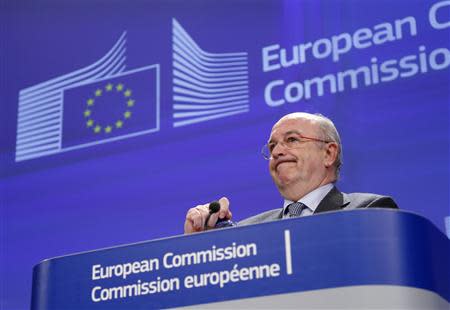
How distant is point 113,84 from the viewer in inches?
150

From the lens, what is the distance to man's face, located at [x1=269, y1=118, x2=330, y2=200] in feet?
7.93

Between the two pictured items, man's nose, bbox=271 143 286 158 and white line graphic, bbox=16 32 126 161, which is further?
white line graphic, bbox=16 32 126 161

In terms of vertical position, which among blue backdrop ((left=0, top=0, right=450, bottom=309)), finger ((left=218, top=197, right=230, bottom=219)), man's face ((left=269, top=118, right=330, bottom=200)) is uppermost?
blue backdrop ((left=0, top=0, right=450, bottom=309))

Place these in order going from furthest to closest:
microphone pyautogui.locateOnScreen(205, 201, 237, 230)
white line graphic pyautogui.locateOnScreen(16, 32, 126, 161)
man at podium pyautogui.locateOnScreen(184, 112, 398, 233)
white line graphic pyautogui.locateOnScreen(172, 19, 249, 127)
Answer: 1. white line graphic pyautogui.locateOnScreen(16, 32, 126, 161)
2. white line graphic pyautogui.locateOnScreen(172, 19, 249, 127)
3. man at podium pyautogui.locateOnScreen(184, 112, 398, 233)
4. microphone pyautogui.locateOnScreen(205, 201, 237, 230)

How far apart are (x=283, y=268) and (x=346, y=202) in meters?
0.83

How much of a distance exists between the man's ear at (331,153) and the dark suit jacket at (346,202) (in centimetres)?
11

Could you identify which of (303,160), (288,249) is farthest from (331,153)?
(288,249)

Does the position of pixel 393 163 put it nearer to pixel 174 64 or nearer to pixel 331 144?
pixel 331 144

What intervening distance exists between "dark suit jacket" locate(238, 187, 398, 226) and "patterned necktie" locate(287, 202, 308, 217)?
53 mm

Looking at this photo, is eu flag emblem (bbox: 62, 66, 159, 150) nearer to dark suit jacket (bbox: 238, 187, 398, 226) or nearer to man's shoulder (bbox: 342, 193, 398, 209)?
dark suit jacket (bbox: 238, 187, 398, 226)

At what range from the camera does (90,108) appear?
3.85 m

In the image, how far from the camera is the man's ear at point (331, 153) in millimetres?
2473

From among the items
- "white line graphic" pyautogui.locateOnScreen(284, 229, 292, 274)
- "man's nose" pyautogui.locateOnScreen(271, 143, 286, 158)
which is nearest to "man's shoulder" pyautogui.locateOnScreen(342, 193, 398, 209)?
"man's nose" pyautogui.locateOnScreen(271, 143, 286, 158)

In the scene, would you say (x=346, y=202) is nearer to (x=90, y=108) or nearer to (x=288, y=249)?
(x=288, y=249)
